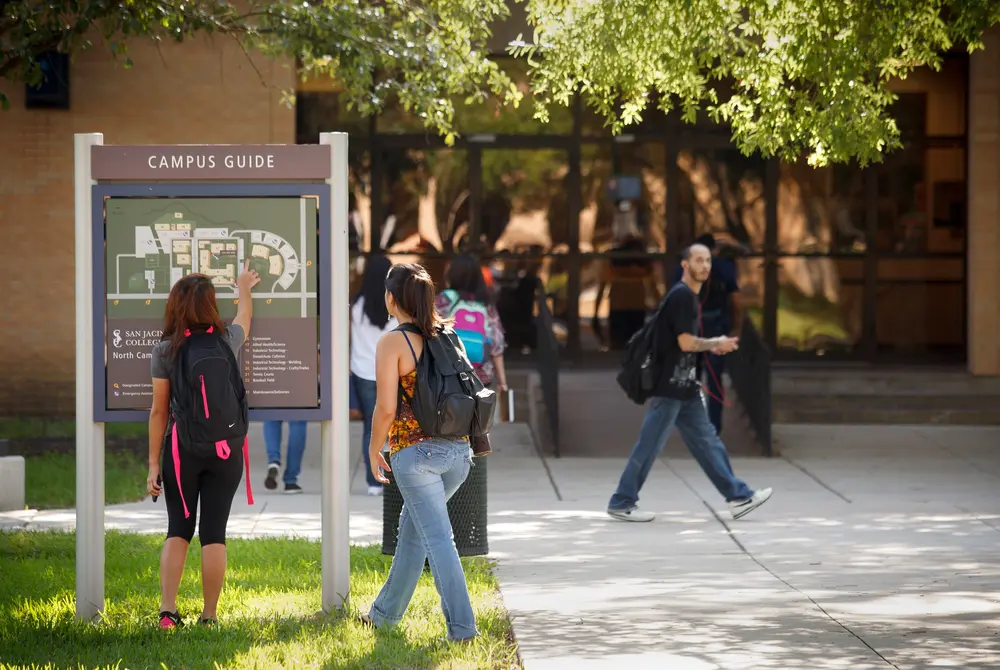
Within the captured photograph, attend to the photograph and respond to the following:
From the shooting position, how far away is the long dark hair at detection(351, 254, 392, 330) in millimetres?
10977

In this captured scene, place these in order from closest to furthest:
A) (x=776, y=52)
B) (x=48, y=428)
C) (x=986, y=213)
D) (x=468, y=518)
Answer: (x=468, y=518)
(x=776, y=52)
(x=48, y=428)
(x=986, y=213)

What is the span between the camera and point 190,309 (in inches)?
261

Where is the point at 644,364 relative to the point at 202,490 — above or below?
above

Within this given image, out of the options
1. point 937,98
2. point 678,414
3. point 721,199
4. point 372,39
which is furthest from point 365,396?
point 937,98

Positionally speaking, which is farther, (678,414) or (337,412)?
(678,414)

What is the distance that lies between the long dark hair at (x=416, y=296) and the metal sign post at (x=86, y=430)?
150 centimetres

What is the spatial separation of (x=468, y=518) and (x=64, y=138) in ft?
32.1

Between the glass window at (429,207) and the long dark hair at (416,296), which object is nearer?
the long dark hair at (416,296)

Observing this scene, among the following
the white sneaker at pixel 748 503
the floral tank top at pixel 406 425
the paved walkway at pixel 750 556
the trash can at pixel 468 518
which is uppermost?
the floral tank top at pixel 406 425

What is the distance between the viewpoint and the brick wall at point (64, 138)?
1633 cm

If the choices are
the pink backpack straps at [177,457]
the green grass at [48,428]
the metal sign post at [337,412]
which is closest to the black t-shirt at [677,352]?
the metal sign post at [337,412]

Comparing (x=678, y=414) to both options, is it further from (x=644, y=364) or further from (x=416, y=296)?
(x=416, y=296)

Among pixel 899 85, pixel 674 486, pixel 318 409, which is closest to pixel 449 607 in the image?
pixel 318 409

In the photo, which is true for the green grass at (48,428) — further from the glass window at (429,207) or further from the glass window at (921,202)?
the glass window at (921,202)
